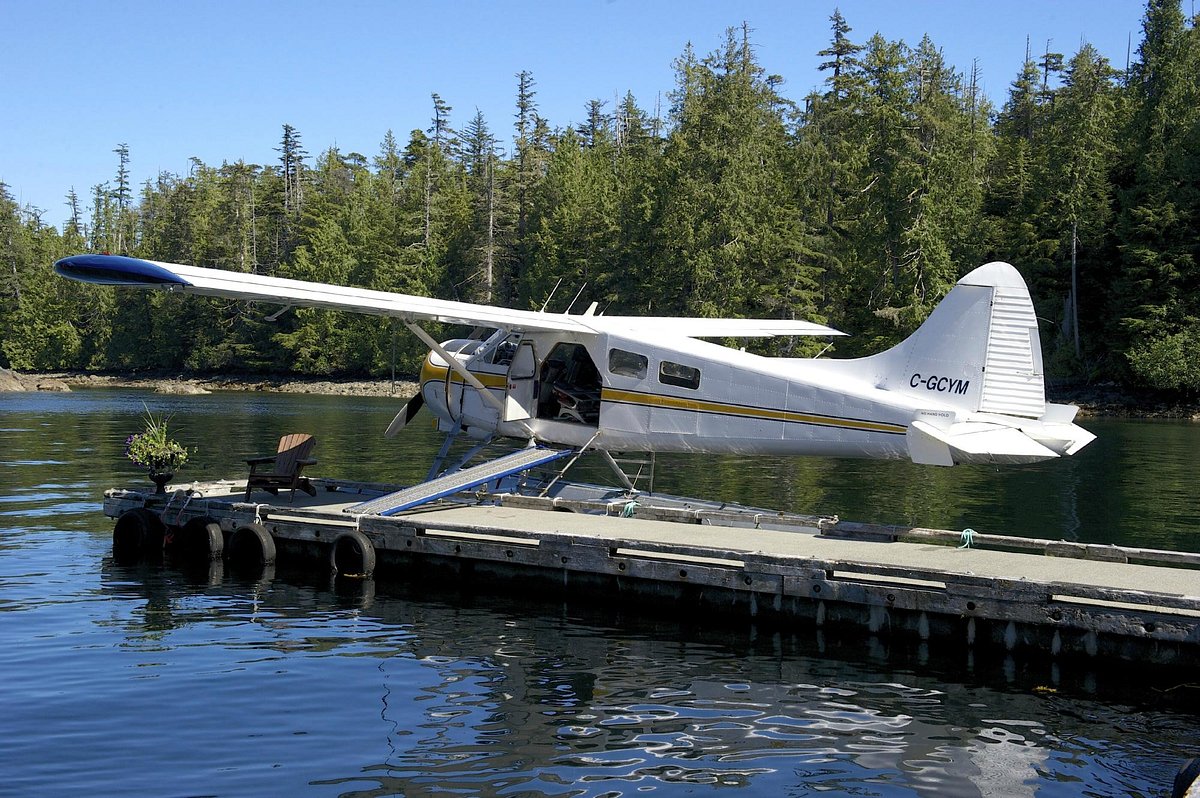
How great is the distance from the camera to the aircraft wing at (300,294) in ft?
39.3

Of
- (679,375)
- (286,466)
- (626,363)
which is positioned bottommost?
(286,466)

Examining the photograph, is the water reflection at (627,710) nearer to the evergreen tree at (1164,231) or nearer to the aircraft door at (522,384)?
the aircraft door at (522,384)

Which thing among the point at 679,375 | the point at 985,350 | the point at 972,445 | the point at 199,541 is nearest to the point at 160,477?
the point at 199,541

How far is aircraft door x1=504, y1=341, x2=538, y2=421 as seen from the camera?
15.2 m

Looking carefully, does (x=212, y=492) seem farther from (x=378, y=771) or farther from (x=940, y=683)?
(x=940, y=683)

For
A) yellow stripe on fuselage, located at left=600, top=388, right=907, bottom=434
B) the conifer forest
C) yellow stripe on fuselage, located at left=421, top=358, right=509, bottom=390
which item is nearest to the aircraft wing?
yellow stripe on fuselage, located at left=421, top=358, right=509, bottom=390

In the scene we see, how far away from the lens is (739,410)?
527 inches

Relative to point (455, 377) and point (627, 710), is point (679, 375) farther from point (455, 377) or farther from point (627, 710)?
point (627, 710)

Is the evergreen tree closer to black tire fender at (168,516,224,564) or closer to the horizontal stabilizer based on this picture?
the horizontal stabilizer

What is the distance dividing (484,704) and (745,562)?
3248 millimetres

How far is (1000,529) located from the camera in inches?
688

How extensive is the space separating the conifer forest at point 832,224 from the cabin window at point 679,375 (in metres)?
38.2

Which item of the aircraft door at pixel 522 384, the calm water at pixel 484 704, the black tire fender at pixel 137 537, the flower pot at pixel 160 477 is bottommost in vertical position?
the calm water at pixel 484 704

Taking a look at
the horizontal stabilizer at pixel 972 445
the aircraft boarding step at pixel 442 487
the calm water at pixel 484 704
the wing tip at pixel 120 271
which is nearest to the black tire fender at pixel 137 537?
the calm water at pixel 484 704
